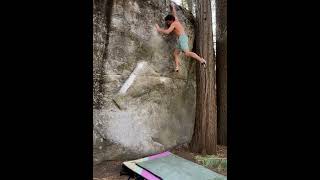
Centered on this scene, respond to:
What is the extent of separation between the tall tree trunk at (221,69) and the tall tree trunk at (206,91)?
52 cm

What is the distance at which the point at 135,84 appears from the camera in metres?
4.62

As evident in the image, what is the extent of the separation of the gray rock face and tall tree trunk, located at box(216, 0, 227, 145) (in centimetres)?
79

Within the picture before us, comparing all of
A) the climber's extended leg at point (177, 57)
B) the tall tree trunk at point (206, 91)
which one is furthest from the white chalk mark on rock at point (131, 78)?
the tall tree trunk at point (206, 91)

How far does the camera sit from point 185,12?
5500mm

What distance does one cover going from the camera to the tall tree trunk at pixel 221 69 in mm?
5613

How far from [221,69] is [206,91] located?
2.54ft

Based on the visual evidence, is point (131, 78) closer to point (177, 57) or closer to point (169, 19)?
point (177, 57)

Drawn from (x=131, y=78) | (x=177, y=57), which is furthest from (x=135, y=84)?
(x=177, y=57)

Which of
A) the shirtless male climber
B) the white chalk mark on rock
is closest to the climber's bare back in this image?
the shirtless male climber

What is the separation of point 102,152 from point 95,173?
33 cm
